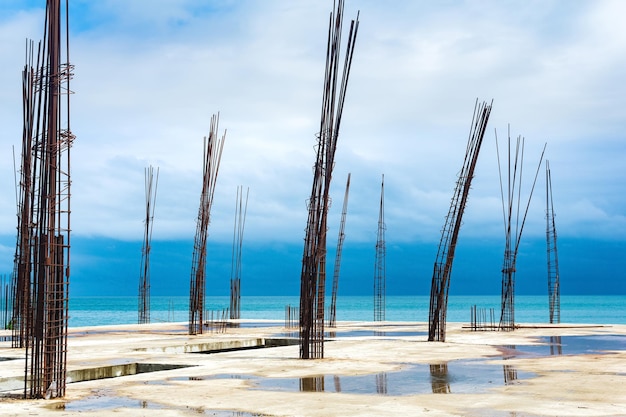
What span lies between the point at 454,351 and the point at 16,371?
10298 millimetres

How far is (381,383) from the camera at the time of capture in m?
13.5

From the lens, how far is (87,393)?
12.4 metres

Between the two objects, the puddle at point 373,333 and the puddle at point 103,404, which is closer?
the puddle at point 103,404

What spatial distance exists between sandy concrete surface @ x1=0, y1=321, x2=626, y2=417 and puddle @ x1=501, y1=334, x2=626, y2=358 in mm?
48

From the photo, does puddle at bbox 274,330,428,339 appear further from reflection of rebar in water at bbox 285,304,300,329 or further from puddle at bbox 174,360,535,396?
puddle at bbox 174,360,535,396

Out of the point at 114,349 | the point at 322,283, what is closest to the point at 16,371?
the point at 114,349

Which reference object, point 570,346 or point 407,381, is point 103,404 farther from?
point 570,346

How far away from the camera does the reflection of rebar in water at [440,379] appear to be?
41.1ft

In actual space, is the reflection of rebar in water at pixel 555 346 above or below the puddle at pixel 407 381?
below

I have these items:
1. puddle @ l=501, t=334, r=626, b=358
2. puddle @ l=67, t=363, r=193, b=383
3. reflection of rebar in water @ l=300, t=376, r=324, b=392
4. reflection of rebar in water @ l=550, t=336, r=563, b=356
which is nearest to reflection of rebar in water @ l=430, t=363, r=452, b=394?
reflection of rebar in water @ l=300, t=376, r=324, b=392

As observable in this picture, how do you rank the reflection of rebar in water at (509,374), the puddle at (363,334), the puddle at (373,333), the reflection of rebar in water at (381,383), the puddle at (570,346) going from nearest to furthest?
the reflection of rebar in water at (381,383) < the reflection of rebar in water at (509,374) < the puddle at (570,346) < the puddle at (363,334) < the puddle at (373,333)

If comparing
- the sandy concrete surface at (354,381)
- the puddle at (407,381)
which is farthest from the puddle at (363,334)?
the puddle at (407,381)

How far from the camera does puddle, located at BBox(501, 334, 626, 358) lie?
19703 mm

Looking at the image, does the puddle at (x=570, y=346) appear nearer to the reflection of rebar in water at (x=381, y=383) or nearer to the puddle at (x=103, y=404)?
the reflection of rebar in water at (x=381, y=383)
